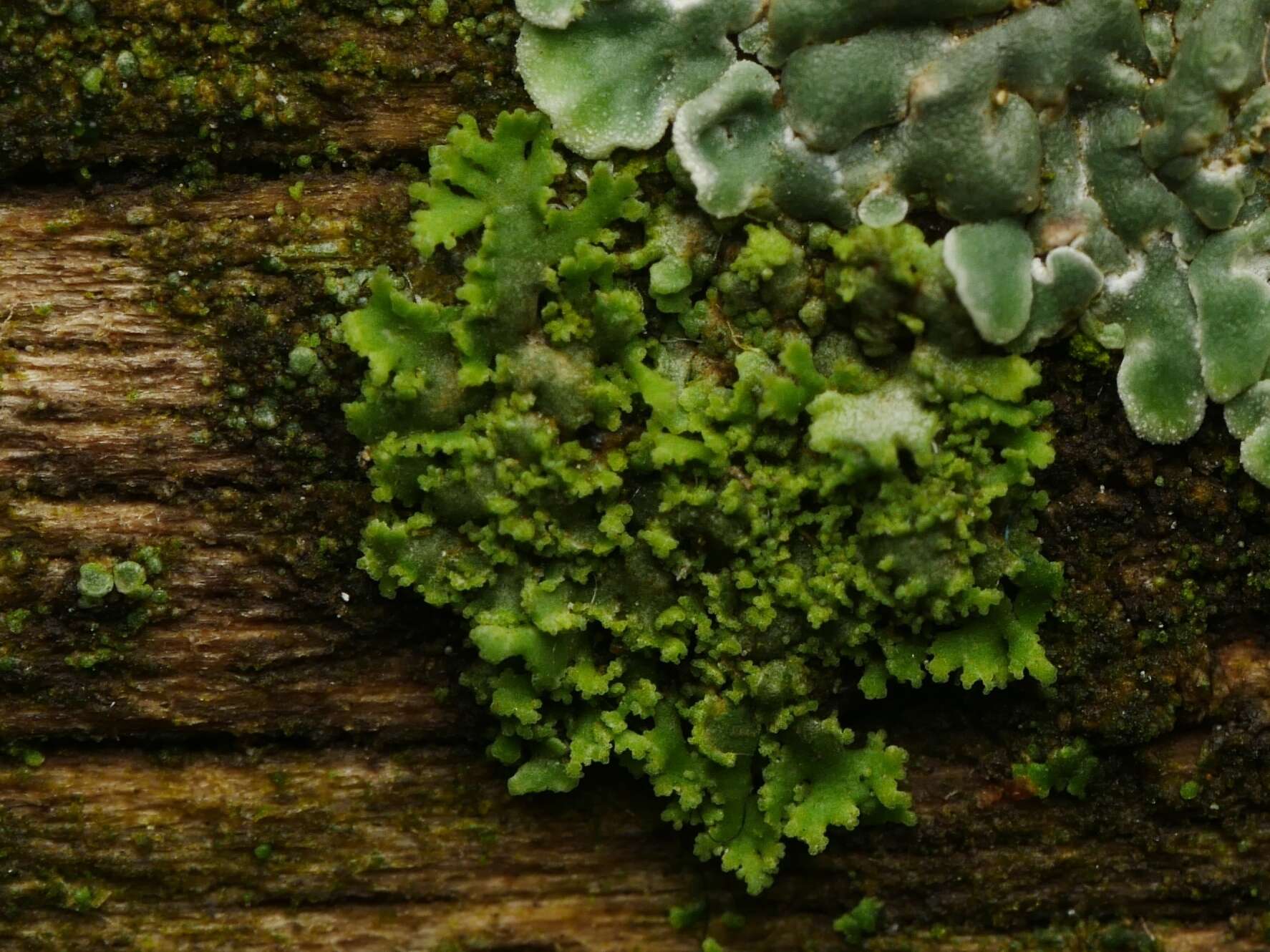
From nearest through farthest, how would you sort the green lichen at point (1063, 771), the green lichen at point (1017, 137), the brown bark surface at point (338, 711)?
the green lichen at point (1017, 137)
the brown bark surface at point (338, 711)
the green lichen at point (1063, 771)

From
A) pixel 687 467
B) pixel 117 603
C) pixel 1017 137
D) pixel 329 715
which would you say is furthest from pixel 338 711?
pixel 1017 137

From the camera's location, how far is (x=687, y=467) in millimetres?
2830

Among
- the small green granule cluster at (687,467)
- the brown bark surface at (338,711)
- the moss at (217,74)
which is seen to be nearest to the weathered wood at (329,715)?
the brown bark surface at (338,711)

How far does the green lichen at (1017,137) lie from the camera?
8.87ft

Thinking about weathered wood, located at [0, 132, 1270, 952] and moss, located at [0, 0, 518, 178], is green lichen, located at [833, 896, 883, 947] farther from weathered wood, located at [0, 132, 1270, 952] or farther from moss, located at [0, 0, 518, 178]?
moss, located at [0, 0, 518, 178]

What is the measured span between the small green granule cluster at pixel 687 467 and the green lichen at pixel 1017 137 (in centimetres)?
13

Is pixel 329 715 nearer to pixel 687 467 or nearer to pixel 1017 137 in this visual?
pixel 687 467

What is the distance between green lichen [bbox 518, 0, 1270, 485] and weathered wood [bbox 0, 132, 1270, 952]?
26cm

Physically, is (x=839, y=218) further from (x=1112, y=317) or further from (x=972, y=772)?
(x=972, y=772)

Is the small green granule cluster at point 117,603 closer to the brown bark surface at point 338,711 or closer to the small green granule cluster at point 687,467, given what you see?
the brown bark surface at point 338,711

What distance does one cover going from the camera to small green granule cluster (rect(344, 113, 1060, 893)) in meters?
2.77

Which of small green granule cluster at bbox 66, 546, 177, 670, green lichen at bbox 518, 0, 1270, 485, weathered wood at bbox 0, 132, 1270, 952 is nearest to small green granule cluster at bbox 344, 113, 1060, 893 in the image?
green lichen at bbox 518, 0, 1270, 485

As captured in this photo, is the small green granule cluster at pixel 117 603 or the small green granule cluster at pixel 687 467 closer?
the small green granule cluster at pixel 687 467

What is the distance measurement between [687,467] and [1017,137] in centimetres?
102
